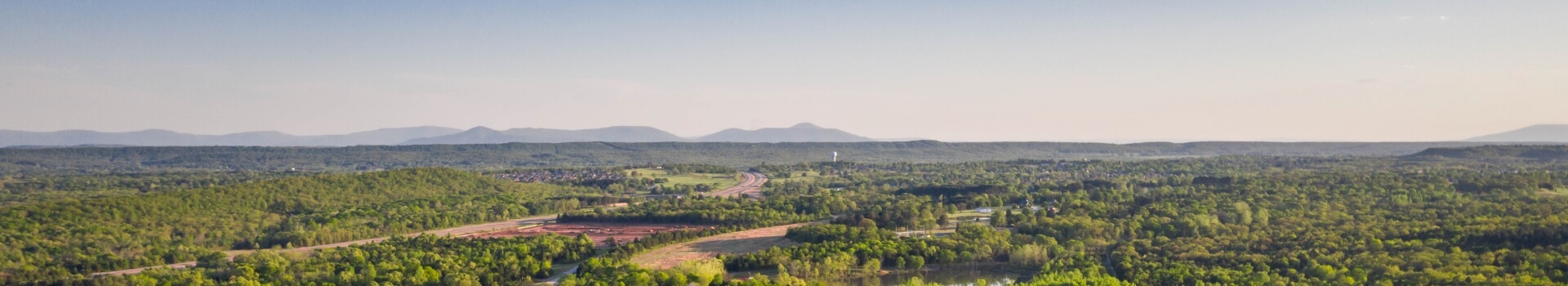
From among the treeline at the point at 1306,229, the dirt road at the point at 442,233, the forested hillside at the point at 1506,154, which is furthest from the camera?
the forested hillside at the point at 1506,154

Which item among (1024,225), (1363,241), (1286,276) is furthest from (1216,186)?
(1286,276)

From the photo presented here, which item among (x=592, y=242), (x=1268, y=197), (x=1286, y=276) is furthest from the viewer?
(x=1268, y=197)

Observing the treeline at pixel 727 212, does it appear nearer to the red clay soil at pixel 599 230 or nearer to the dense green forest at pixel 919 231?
the dense green forest at pixel 919 231

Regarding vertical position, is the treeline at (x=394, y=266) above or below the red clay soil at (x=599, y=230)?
above

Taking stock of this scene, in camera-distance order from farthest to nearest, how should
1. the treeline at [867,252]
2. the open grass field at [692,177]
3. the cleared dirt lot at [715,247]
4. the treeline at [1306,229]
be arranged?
the open grass field at [692,177], the cleared dirt lot at [715,247], the treeline at [867,252], the treeline at [1306,229]

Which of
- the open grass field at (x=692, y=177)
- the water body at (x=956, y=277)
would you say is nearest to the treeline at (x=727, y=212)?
the water body at (x=956, y=277)

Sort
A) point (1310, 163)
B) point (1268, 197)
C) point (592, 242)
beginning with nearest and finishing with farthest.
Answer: point (592, 242)
point (1268, 197)
point (1310, 163)

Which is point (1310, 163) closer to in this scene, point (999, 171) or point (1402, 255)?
point (999, 171)

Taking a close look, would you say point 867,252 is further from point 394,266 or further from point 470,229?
point 470,229
